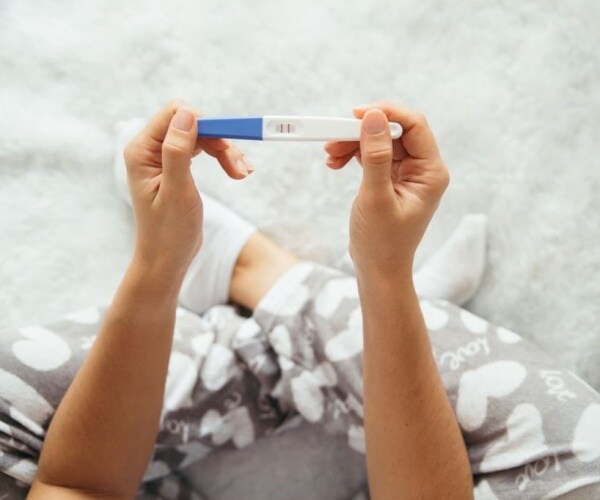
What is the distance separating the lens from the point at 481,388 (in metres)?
0.63

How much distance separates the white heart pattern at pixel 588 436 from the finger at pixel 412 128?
0.30 meters

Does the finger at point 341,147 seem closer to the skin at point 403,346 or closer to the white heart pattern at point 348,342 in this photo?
the skin at point 403,346

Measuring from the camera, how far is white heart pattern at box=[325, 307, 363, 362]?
0.68 meters

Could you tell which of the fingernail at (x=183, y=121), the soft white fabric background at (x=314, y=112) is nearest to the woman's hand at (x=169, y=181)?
the fingernail at (x=183, y=121)

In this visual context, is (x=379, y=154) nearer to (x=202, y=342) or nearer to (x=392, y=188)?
(x=392, y=188)

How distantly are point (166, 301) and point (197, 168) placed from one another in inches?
11.7

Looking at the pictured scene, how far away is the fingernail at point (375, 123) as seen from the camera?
47 centimetres

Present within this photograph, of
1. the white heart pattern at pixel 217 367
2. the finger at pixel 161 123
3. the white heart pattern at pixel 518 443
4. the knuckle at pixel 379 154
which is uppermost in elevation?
the finger at pixel 161 123

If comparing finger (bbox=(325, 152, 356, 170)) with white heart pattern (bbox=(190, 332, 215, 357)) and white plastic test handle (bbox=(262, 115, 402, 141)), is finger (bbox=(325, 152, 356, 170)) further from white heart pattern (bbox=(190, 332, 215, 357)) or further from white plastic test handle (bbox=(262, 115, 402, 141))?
white heart pattern (bbox=(190, 332, 215, 357))

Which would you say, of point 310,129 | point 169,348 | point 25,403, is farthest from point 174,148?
point 25,403

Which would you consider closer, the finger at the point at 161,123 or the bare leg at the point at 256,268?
the finger at the point at 161,123

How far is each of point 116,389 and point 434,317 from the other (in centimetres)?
35

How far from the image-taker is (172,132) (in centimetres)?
50

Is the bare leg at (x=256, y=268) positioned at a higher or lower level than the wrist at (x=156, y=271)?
higher
